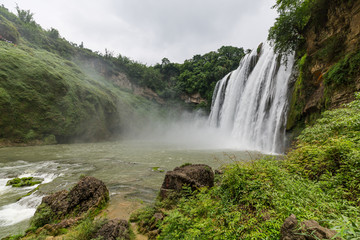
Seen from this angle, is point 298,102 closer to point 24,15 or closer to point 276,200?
point 276,200

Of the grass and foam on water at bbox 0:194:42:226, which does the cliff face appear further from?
the grass

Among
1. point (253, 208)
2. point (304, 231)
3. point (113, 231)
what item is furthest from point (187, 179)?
point (304, 231)

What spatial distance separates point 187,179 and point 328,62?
32.3 feet

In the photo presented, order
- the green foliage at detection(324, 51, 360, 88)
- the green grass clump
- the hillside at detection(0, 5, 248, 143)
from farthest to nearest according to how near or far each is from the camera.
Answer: the hillside at detection(0, 5, 248, 143), the green foliage at detection(324, 51, 360, 88), the green grass clump

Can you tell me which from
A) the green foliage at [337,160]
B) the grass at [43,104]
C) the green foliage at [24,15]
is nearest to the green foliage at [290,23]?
the green foliage at [337,160]

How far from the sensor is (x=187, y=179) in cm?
413

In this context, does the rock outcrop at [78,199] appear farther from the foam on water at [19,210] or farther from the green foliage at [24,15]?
the green foliage at [24,15]

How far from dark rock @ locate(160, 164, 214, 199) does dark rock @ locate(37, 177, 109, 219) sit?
1.59 m

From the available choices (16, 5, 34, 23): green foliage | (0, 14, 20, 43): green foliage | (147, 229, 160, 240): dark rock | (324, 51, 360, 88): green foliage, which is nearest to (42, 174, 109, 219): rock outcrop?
(147, 229, 160, 240): dark rock

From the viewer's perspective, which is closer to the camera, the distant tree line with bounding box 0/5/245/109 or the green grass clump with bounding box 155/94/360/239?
the green grass clump with bounding box 155/94/360/239

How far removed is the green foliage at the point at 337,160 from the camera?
2.54 meters

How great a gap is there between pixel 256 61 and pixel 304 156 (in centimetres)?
1966

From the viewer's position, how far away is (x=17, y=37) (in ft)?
70.3

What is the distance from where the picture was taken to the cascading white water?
1256 cm
